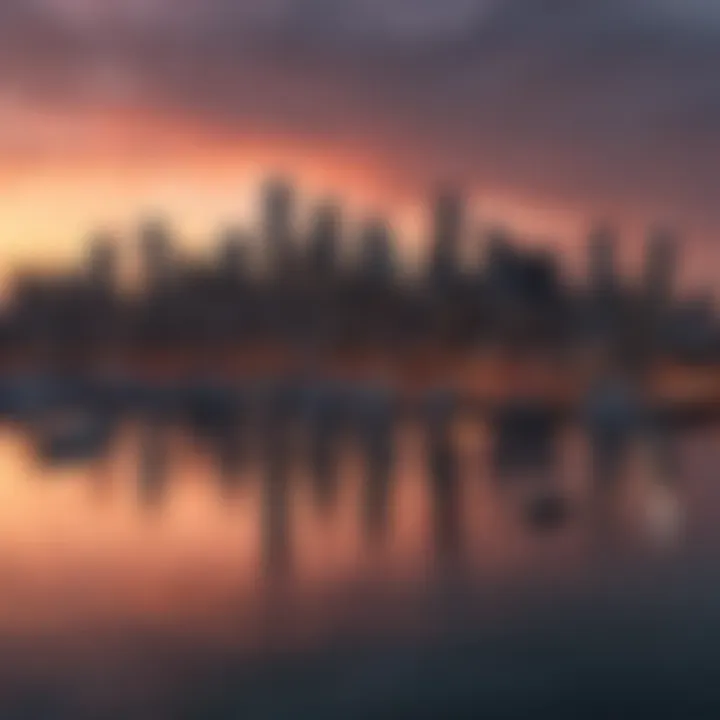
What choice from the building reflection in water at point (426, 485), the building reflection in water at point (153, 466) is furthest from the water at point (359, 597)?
the building reflection in water at point (153, 466)

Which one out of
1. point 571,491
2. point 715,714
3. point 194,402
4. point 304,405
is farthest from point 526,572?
point 194,402

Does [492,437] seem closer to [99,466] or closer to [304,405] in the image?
[99,466]

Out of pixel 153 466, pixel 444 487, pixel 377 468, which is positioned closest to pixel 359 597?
pixel 444 487

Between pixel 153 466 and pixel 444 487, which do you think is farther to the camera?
pixel 153 466

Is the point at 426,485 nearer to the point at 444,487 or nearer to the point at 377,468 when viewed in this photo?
the point at 444,487

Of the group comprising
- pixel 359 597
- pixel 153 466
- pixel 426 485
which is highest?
pixel 359 597

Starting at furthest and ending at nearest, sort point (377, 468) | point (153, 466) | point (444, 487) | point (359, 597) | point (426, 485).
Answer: point (153, 466) < point (377, 468) < point (426, 485) < point (444, 487) < point (359, 597)

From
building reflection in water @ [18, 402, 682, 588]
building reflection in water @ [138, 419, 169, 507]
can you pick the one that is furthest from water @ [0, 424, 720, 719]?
building reflection in water @ [138, 419, 169, 507]

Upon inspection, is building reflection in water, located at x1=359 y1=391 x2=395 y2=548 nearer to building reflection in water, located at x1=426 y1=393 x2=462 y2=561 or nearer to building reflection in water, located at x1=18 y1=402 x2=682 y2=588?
building reflection in water, located at x1=18 y1=402 x2=682 y2=588

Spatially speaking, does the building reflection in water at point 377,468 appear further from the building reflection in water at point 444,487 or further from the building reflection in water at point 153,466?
the building reflection in water at point 153,466
